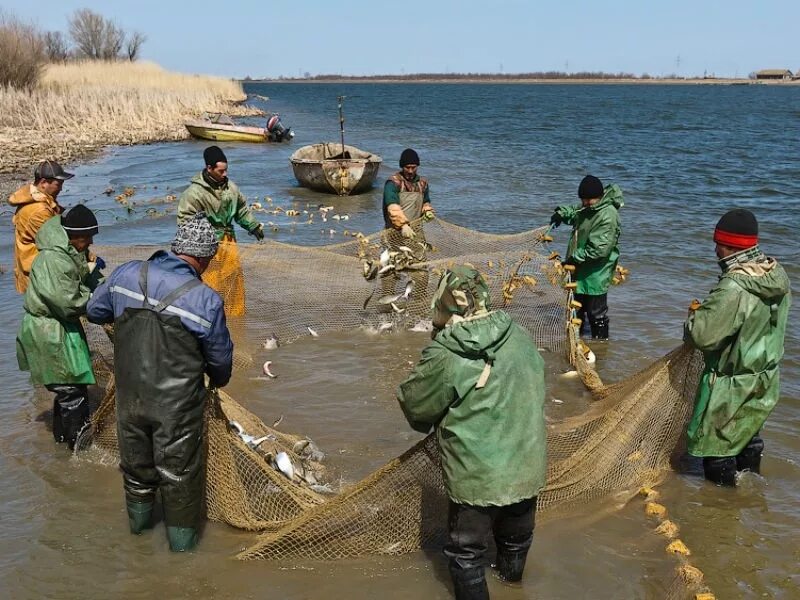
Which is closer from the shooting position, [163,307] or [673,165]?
[163,307]

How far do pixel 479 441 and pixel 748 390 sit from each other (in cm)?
199

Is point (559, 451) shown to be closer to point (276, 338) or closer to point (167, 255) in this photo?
point (167, 255)

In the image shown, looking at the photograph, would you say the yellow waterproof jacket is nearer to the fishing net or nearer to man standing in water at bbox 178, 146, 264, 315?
the fishing net

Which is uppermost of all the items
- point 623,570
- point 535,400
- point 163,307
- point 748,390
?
point 163,307

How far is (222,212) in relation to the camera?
671 cm

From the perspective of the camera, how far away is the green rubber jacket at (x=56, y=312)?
14.2ft

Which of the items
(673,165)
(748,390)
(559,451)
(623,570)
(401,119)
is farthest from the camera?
(401,119)

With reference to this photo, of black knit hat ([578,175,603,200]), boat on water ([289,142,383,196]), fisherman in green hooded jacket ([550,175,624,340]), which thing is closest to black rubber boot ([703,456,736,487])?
fisherman in green hooded jacket ([550,175,624,340])

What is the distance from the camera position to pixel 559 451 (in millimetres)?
4699

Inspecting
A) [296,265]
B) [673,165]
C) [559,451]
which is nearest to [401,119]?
[673,165]

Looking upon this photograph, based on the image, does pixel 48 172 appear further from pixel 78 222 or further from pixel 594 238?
pixel 594 238

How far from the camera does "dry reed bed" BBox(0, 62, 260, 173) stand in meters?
22.5

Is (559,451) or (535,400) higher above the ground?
(535,400)

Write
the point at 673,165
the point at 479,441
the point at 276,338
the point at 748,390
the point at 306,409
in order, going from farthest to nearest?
the point at 673,165 → the point at 276,338 → the point at 306,409 → the point at 748,390 → the point at 479,441
